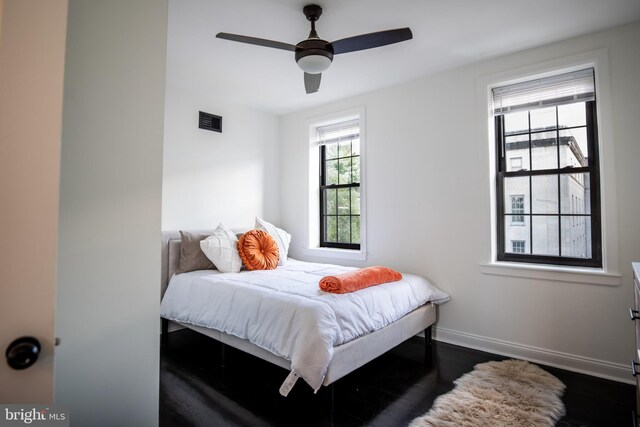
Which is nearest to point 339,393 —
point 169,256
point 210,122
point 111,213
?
point 111,213

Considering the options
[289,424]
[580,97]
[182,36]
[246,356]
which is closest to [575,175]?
[580,97]

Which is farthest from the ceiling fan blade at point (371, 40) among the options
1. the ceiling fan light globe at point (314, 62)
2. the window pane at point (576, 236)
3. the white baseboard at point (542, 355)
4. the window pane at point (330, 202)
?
the white baseboard at point (542, 355)

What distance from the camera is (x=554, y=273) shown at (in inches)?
106

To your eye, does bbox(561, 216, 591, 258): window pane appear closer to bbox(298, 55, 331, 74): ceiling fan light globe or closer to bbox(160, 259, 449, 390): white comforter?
bbox(160, 259, 449, 390): white comforter

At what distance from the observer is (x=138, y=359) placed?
4.11 ft

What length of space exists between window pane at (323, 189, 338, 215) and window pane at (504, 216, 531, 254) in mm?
2003

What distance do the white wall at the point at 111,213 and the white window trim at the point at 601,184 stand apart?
2762 millimetres

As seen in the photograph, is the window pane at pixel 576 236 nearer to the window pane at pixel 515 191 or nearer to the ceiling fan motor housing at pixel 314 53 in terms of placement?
the window pane at pixel 515 191

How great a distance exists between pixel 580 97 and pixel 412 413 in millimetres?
2739

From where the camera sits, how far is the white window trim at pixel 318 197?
12.6ft

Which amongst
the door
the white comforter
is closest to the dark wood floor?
the white comforter

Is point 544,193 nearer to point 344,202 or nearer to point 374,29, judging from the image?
point 374,29

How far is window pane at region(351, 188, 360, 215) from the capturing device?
410 cm

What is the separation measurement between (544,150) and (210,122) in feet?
11.4
